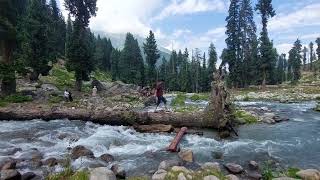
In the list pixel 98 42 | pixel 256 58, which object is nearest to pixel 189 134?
pixel 256 58

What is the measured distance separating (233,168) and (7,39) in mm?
24882

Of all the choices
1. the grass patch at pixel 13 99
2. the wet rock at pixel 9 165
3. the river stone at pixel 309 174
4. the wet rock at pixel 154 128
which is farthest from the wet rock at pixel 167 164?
the grass patch at pixel 13 99

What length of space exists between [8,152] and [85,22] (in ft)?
123

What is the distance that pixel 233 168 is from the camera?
14.0m

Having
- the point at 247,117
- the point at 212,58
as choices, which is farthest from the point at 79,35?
the point at 212,58

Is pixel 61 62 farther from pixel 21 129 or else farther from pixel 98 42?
pixel 21 129

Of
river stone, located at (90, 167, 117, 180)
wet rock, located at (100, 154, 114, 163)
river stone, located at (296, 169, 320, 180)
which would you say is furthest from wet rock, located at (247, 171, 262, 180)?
wet rock, located at (100, 154, 114, 163)

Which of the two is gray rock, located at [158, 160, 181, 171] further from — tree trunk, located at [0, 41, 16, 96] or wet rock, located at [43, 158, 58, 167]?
tree trunk, located at [0, 41, 16, 96]

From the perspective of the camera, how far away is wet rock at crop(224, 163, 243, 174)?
13805mm

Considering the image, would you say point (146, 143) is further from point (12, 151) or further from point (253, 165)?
point (12, 151)

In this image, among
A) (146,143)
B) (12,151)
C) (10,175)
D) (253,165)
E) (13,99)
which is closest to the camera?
(10,175)

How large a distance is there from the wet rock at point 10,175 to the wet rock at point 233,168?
25.1ft

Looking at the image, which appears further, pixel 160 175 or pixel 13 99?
pixel 13 99

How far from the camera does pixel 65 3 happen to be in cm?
4856
